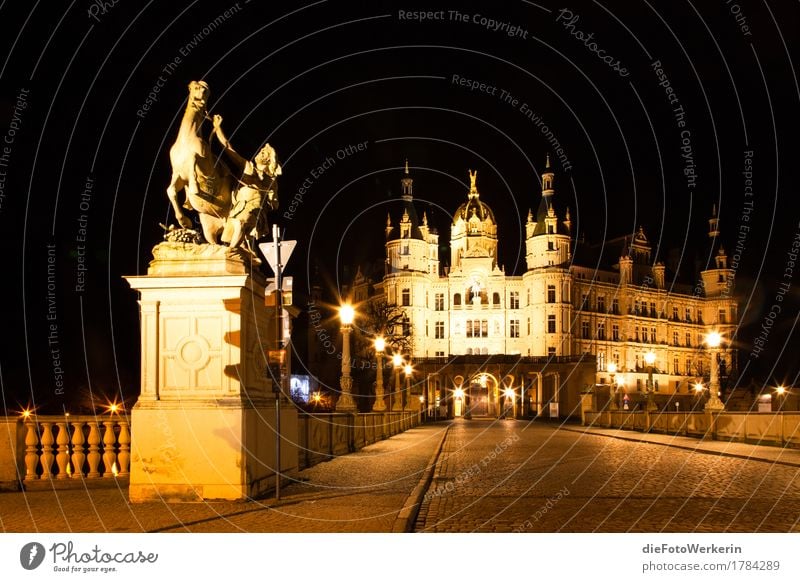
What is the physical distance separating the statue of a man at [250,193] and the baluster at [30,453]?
A: 362cm

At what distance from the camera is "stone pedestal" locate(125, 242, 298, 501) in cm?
977

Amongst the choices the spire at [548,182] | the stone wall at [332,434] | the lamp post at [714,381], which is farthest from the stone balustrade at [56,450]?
the spire at [548,182]

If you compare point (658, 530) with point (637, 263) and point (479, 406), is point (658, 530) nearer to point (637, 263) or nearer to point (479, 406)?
point (479, 406)

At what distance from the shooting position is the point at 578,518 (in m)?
8.99

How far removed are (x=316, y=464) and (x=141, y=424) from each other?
21.4 feet

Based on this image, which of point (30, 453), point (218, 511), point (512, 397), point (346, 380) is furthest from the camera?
point (512, 397)

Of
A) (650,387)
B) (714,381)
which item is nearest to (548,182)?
(650,387)

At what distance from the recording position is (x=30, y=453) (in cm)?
1091

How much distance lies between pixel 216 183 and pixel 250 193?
447 millimetres

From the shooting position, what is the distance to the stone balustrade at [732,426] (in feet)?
76.1

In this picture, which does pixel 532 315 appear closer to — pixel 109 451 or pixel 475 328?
pixel 475 328

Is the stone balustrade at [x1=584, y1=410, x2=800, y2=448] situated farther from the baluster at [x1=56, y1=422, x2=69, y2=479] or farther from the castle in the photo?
the castle

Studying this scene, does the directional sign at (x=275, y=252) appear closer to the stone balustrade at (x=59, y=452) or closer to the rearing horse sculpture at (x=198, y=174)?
the rearing horse sculpture at (x=198, y=174)
